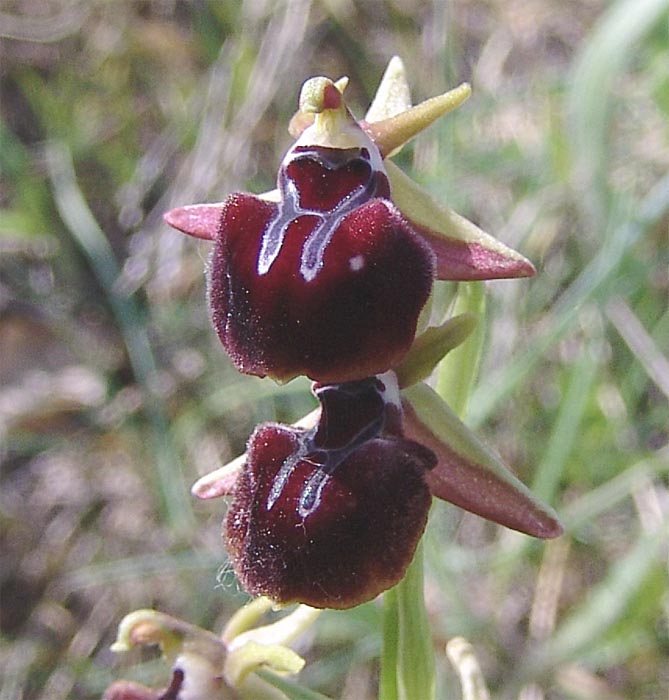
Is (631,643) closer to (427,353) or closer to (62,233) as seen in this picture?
(427,353)

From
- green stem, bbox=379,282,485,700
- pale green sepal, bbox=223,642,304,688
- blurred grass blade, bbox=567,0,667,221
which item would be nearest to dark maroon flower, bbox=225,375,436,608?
green stem, bbox=379,282,485,700

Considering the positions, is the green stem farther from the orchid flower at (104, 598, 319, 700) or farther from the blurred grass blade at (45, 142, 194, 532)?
the blurred grass blade at (45, 142, 194, 532)

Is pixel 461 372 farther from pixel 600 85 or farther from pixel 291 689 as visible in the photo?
pixel 600 85

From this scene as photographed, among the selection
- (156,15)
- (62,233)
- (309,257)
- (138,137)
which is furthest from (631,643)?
(156,15)

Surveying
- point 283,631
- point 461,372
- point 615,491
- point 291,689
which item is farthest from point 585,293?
point 291,689

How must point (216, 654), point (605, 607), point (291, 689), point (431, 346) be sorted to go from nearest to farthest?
point (431, 346) → point (291, 689) → point (216, 654) → point (605, 607)

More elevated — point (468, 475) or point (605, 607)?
point (468, 475)
